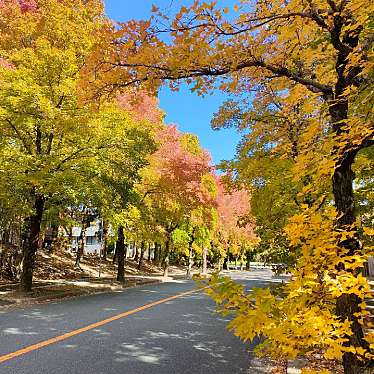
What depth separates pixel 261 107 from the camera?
10.0 metres

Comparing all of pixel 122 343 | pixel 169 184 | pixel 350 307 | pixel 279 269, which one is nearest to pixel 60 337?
pixel 122 343

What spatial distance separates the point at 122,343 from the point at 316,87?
17.4 feet

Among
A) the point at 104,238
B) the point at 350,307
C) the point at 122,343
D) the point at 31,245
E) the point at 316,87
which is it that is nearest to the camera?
the point at 350,307

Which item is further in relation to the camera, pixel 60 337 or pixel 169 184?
pixel 169 184

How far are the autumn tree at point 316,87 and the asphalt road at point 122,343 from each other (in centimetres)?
124

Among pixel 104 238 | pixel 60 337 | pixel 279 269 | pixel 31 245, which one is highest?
pixel 104 238

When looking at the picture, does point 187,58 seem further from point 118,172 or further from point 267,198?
point 118,172

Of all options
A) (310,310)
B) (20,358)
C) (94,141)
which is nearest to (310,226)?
A: (310,310)

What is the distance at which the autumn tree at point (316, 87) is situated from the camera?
9.82 feet

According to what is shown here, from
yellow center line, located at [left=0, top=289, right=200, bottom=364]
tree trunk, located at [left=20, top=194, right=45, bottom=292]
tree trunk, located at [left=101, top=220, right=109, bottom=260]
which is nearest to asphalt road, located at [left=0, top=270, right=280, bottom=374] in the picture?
yellow center line, located at [left=0, top=289, right=200, bottom=364]

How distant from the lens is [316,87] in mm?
4219

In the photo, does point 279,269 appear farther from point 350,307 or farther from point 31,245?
point 31,245

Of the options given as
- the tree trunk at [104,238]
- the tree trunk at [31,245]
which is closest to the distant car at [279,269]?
the tree trunk at [31,245]

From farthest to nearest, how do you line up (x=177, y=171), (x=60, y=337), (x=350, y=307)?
(x=177, y=171), (x=60, y=337), (x=350, y=307)
